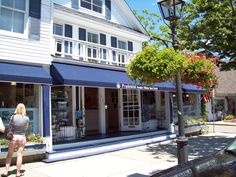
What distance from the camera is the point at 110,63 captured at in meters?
15.8

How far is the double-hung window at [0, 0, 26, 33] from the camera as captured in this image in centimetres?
1105

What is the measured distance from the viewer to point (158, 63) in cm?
682

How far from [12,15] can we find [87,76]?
3.62 meters

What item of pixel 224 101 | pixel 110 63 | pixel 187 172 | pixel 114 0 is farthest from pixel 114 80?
pixel 224 101

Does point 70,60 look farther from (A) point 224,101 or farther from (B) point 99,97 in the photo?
(A) point 224,101

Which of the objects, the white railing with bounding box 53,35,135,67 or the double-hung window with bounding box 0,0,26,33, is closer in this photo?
the double-hung window with bounding box 0,0,26,33

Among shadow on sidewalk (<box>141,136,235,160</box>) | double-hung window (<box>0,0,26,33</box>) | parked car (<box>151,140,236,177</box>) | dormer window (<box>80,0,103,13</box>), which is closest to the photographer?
parked car (<box>151,140,236,177</box>)

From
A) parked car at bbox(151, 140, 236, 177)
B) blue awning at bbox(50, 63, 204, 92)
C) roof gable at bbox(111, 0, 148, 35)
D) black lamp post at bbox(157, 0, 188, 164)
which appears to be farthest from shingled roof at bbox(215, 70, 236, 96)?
parked car at bbox(151, 140, 236, 177)

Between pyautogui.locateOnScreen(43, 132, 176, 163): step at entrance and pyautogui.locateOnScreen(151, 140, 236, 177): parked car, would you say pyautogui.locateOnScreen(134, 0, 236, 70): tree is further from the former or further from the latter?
pyautogui.locateOnScreen(151, 140, 236, 177): parked car

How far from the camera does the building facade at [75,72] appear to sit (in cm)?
1129

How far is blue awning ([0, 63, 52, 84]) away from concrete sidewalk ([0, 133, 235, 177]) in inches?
109

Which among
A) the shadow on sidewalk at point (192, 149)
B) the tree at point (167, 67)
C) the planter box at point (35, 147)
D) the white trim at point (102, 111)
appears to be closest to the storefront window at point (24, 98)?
the planter box at point (35, 147)

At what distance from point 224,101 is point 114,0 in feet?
83.8

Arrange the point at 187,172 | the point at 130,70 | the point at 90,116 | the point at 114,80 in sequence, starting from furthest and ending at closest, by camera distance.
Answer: the point at 90,116 → the point at 114,80 → the point at 130,70 → the point at 187,172
